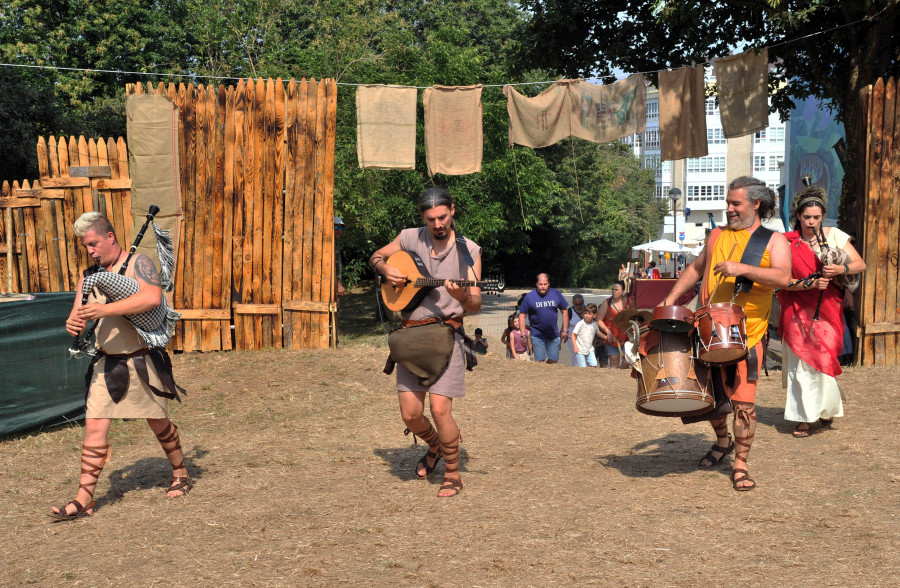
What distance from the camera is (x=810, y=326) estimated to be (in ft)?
23.4

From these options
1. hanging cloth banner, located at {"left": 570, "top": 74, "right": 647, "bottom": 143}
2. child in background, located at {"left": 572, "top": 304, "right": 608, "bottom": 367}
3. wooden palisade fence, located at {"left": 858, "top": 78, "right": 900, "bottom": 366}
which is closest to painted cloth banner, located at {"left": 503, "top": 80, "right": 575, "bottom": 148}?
hanging cloth banner, located at {"left": 570, "top": 74, "right": 647, "bottom": 143}

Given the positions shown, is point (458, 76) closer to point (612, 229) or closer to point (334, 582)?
point (334, 582)

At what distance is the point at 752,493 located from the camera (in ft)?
18.1

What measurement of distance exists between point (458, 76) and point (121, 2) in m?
16.4

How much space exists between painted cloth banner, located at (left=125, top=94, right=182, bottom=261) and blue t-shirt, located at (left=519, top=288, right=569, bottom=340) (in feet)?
16.6

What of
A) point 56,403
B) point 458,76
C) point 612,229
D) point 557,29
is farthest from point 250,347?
point 612,229

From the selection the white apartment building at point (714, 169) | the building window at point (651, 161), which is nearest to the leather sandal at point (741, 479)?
the white apartment building at point (714, 169)

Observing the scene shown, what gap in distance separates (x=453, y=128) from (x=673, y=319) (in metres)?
8.56

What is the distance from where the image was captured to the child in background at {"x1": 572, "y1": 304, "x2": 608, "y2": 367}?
12898 millimetres

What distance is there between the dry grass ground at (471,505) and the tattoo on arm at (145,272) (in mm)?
1481

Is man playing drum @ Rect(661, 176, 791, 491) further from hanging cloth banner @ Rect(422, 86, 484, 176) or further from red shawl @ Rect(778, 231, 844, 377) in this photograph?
hanging cloth banner @ Rect(422, 86, 484, 176)

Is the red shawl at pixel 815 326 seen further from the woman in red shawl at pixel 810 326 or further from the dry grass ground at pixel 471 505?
the dry grass ground at pixel 471 505

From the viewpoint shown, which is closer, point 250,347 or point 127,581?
point 127,581

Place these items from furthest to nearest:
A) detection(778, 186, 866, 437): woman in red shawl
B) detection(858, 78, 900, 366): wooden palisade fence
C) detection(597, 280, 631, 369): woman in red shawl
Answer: detection(597, 280, 631, 369): woman in red shawl < detection(858, 78, 900, 366): wooden palisade fence < detection(778, 186, 866, 437): woman in red shawl
